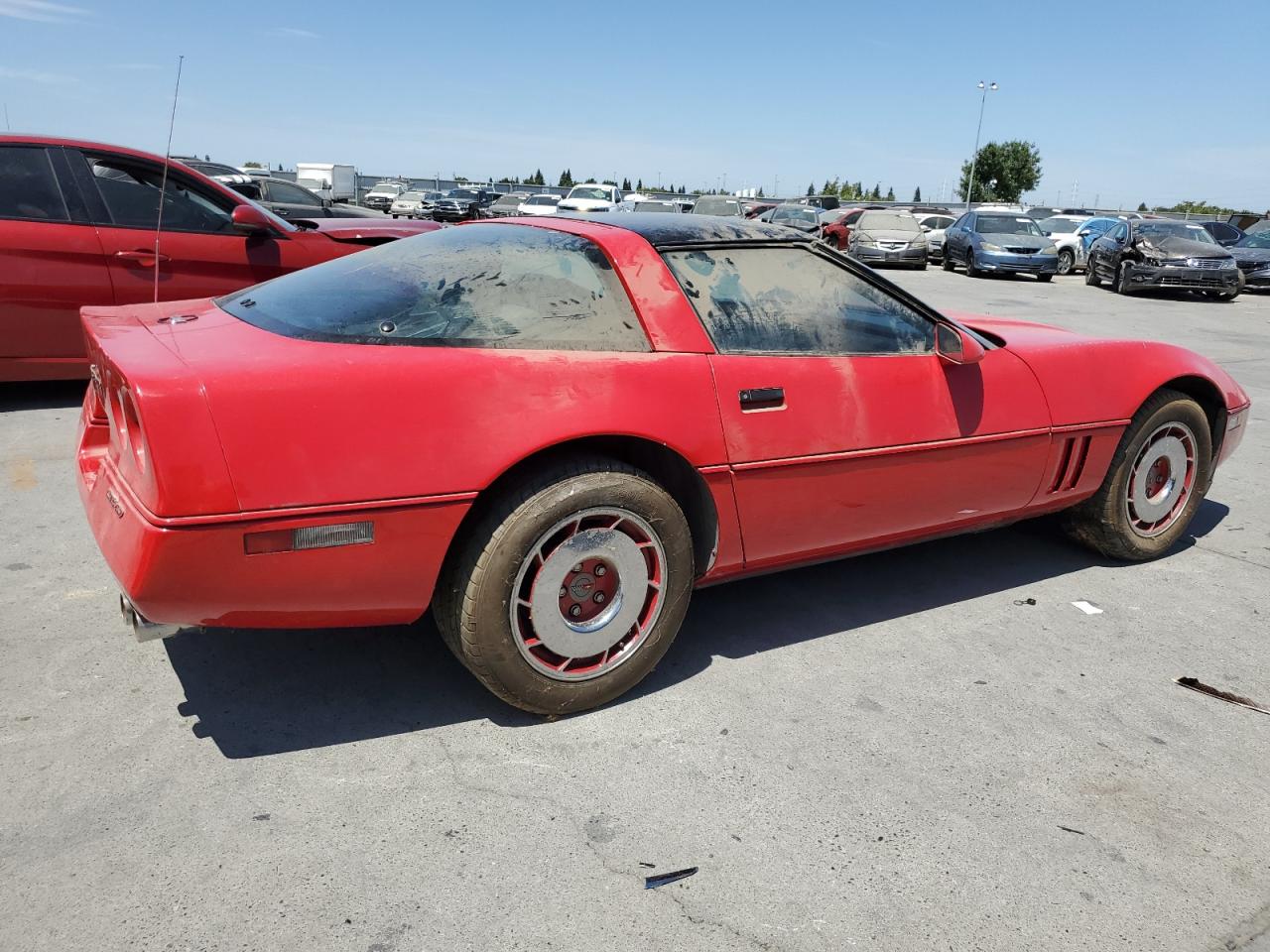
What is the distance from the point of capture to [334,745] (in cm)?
268

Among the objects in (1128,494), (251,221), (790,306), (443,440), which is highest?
(251,221)

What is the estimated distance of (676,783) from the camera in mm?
2578

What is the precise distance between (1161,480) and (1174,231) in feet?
55.5

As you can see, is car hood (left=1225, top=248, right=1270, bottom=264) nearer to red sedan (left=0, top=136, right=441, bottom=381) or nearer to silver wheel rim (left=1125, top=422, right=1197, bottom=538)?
Answer: silver wheel rim (left=1125, top=422, right=1197, bottom=538)

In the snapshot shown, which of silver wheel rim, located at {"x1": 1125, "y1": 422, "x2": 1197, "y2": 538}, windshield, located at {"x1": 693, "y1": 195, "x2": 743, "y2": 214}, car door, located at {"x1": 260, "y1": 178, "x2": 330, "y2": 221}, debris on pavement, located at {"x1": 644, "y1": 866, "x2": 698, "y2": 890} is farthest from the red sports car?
windshield, located at {"x1": 693, "y1": 195, "x2": 743, "y2": 214}

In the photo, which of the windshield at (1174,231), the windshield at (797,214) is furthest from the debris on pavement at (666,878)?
the windshield at (797,214)

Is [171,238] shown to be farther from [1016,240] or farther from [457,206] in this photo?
[457,206]

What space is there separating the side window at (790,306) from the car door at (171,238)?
398cm

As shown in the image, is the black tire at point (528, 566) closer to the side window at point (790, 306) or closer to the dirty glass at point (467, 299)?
the dirty glass at point (467, 299)

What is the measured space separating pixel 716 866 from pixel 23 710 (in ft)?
6.28

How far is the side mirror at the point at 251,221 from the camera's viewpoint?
5.86m

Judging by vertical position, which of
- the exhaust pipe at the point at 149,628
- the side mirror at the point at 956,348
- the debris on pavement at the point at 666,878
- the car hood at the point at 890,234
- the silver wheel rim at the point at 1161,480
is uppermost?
the car hood at the point at 890,234

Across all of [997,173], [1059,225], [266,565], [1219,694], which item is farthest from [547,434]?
[997,173]

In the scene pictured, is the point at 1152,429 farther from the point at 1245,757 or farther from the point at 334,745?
the point at 334,745
